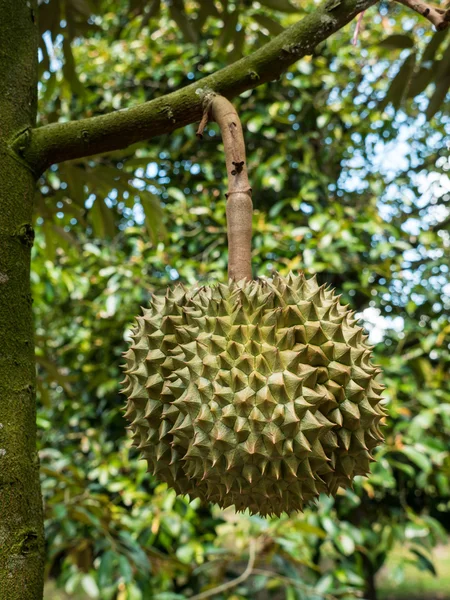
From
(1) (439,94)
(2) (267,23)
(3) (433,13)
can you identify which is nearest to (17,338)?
(3) (433,13)

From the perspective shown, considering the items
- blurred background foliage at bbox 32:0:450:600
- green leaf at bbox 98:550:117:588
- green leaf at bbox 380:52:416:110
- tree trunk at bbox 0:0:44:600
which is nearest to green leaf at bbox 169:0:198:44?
blurred background foliage at bbox 32:0:450:600

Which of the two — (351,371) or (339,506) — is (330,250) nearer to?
(339,506)

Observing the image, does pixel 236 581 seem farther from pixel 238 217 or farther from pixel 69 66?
pixel 69 66

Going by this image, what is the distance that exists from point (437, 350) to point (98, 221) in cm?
161

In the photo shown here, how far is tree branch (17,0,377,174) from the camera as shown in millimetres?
715

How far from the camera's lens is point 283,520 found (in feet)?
6.85

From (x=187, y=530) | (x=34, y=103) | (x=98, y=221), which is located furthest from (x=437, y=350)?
(x=34, y=103)

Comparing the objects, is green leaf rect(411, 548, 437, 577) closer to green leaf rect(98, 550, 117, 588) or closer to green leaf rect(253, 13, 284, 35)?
green leaf rect(98, 550, 117, 588)

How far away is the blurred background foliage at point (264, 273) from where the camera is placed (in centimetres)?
219

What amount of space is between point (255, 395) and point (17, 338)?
0.96 ft

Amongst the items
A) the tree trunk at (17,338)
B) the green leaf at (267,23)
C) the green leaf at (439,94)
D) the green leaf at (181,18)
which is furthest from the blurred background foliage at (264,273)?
the tree trunk at (17,338)

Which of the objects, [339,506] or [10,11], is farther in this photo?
[339,506]

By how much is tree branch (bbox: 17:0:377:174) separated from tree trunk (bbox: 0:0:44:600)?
1.2 inches

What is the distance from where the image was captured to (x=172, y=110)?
2.39ft
